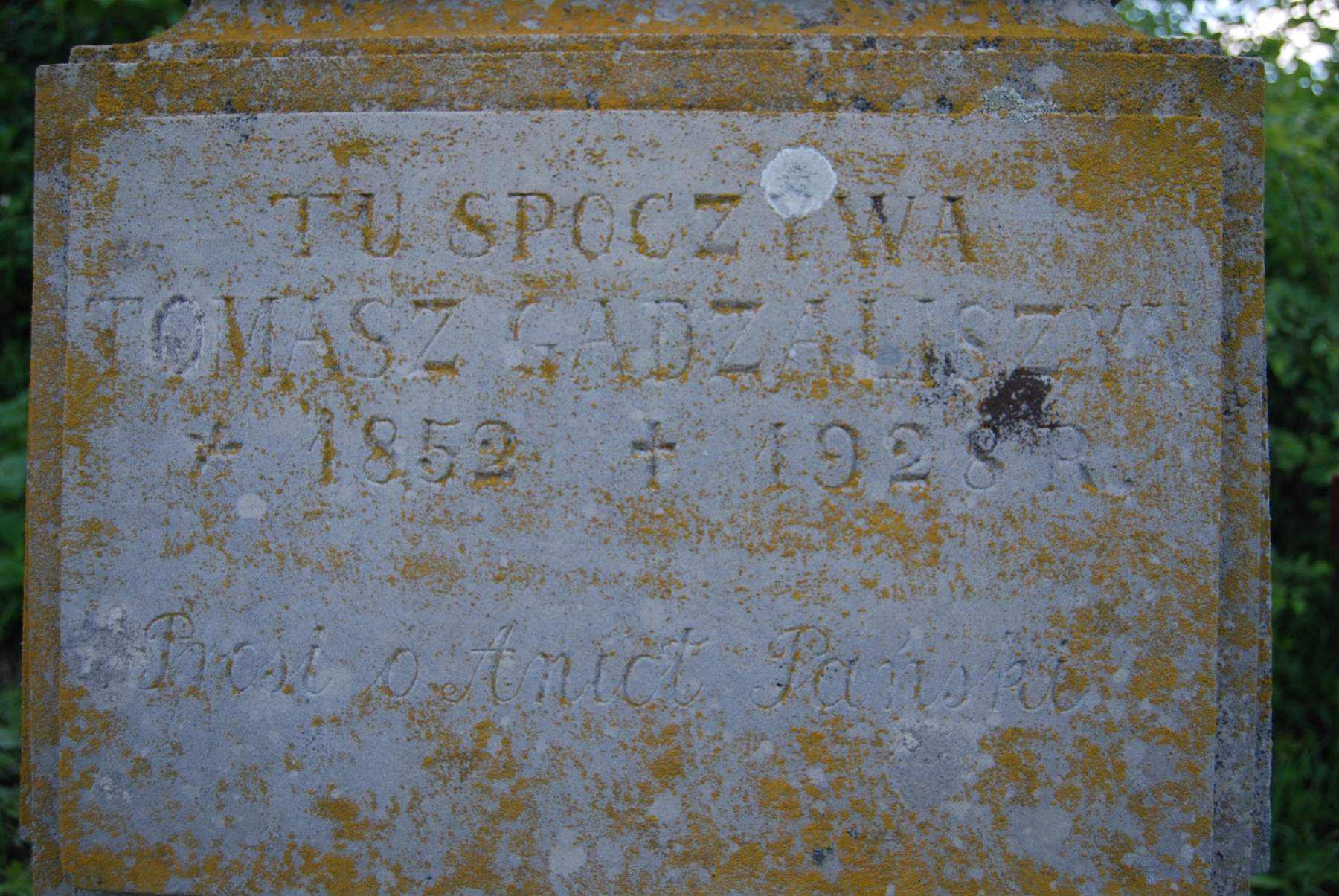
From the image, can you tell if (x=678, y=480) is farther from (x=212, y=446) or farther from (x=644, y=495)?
(x=212, y=446)

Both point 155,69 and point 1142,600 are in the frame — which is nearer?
point 1142,600

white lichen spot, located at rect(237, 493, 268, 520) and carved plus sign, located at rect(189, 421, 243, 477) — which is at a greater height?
carved plus sign, located at rect(189, 421, 243, 477)

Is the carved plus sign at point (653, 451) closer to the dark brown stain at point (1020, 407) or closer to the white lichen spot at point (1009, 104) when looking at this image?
the dark brown stain at point (1020, 407)

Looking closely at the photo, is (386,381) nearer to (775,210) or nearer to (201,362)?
(201,362)

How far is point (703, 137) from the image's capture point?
5.15 feet

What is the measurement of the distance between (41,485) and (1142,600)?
2442 mm

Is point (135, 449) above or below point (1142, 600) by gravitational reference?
above

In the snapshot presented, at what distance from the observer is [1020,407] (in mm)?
1567

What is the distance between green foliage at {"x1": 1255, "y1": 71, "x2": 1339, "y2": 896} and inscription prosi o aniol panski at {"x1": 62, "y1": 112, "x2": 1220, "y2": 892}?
1.21m

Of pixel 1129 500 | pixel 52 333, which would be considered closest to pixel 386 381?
pixel 52 333

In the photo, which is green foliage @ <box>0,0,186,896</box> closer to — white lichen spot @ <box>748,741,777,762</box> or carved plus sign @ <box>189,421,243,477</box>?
carved plus sign @ <box>189,421,243,477</box>

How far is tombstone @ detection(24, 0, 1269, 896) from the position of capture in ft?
5.08

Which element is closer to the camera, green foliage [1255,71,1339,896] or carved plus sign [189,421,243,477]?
carved plus sign [189,421,243,477]

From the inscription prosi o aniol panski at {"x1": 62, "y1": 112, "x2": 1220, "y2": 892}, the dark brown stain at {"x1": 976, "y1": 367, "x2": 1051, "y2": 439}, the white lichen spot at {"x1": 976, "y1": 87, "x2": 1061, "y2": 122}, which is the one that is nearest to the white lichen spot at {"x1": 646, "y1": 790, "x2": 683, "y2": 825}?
the inscription prosi o aniol panski at {"x1": 62, "y1": 112, "x2": 1220, "y2": 892}
